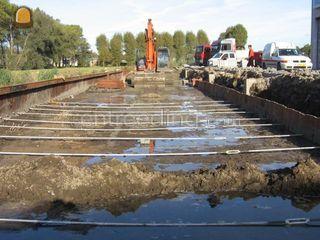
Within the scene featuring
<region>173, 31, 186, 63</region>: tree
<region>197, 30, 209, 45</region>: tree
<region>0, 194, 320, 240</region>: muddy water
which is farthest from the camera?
<region>197, 30, 209, 45</region>: tree

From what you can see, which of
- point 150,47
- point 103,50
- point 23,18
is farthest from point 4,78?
point 103,50

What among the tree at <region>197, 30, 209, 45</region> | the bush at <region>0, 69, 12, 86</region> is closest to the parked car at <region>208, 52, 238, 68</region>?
the bush at <region>0, 69, 12, 86</region>

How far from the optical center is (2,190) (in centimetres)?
534

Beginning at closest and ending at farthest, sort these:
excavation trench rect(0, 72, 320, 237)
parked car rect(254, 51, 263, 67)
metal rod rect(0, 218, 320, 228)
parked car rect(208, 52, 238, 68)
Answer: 1. metal rod rect(0, 218, 320, 228)
2. excavation trench rect(0, 72, 320, 237)
3. parked car rect(254, 51, 263, 67)
4. parked car rect(208, 52, 238, 68)

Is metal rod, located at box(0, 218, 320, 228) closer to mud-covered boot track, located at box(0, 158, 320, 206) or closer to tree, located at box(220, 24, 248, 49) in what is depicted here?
mud-covered boot track, located at box(0, 158, 320, 206)

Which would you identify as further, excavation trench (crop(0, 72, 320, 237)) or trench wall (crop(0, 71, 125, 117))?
trench wall (crop(0, 71, 125, 117))

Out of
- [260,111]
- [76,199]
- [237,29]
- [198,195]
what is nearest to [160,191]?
[198,195]

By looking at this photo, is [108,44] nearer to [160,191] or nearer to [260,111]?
[260,111]

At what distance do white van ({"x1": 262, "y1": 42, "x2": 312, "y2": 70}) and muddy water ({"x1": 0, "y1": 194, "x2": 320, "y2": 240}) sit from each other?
24.4 metres

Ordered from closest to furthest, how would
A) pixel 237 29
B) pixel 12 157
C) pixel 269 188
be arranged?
pixel 269 188 < pixel 12 157 < pixel 237 29

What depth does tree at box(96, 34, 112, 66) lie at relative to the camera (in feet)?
313

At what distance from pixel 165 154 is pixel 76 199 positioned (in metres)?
2.44

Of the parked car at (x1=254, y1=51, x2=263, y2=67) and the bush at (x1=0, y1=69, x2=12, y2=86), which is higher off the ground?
the parked car at (x1=254, y1=51, x2=263, y2=67)

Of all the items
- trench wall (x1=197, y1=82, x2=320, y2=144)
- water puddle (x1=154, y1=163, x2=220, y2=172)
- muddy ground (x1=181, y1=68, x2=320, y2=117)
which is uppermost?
muddy ground (x1=181, y1=68, x2=320, y2=117)
